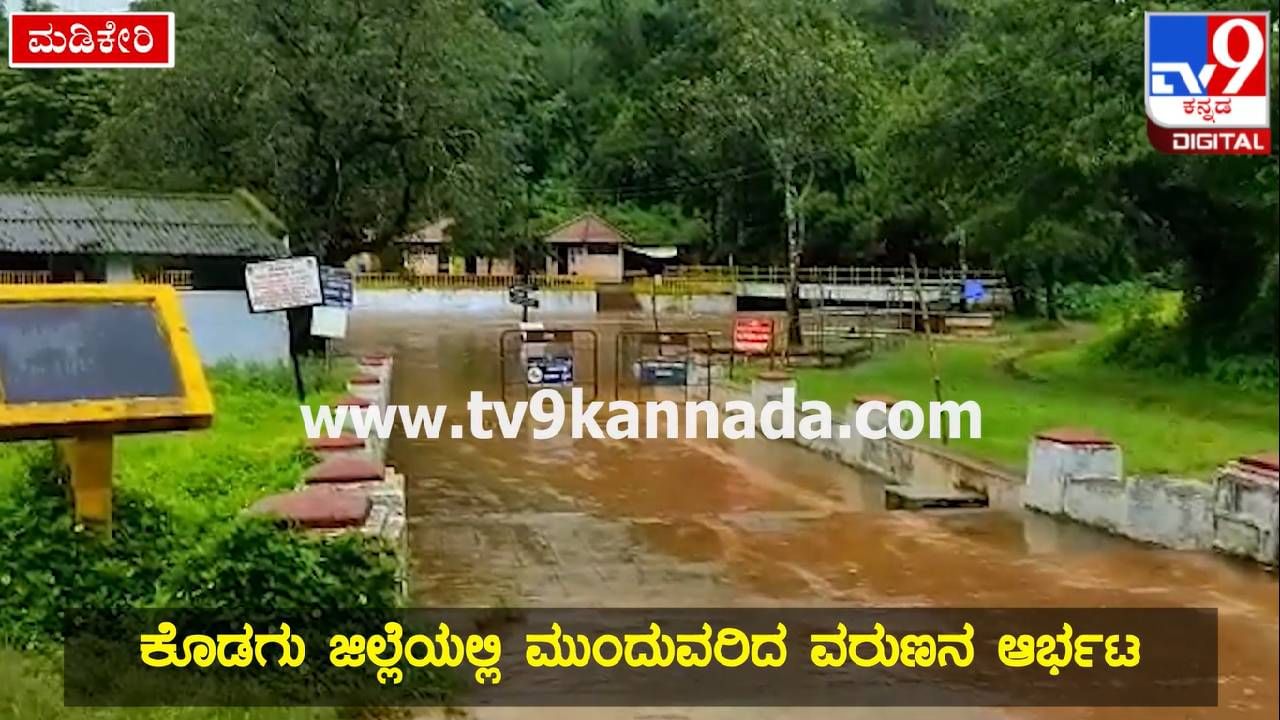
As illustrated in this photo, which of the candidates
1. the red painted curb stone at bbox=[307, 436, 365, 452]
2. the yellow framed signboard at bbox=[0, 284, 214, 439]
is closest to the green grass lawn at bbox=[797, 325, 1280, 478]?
the yellow framed signboard at bbox=[0, 284, 214, 439]

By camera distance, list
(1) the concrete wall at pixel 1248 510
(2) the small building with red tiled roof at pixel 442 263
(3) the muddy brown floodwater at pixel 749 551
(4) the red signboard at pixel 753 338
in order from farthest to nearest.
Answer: (2) the small building with red tiled roof at pixel 442 263, (4) the red signboard at pixel 753 338, (3) the muddy brown floodwater at pixel 749 551, (1) the concrete wall at pixel 1248 510

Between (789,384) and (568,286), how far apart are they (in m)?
19.9

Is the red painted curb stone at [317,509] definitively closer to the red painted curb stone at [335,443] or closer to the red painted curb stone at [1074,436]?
the red painted curb stone at [1074,436]

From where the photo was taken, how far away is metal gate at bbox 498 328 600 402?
13.6 metres

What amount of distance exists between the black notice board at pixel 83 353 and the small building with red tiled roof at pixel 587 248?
97.1 feet

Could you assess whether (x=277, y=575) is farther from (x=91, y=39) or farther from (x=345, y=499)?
(x=91, y=39)

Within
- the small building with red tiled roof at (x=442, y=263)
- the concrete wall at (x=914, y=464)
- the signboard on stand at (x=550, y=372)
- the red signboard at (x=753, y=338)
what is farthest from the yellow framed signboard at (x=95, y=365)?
the small building with red tiled roof at (x=442, y=263)

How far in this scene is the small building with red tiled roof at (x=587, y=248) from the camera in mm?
33531

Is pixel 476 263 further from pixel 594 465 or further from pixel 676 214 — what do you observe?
pixel 594 465

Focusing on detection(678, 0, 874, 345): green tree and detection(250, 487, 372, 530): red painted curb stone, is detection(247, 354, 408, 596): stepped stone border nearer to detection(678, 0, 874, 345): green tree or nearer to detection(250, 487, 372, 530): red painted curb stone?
detection(250, 487, 372, 530): red painted curb stone

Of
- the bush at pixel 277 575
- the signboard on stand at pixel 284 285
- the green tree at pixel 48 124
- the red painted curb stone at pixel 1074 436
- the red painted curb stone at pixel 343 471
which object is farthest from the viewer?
the green tree at pixel 48 124

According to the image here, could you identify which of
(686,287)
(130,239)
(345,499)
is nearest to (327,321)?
(130,239)

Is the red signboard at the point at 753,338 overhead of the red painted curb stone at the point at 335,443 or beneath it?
overhead

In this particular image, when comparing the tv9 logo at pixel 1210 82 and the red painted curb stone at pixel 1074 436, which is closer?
the tv9 logo at pixel 1210 82
